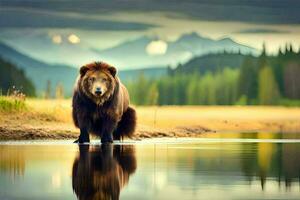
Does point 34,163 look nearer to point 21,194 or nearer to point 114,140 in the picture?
point 21,194

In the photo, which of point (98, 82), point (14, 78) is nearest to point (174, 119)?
point (14, 78)

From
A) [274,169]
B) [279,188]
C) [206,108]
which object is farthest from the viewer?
[206,108]

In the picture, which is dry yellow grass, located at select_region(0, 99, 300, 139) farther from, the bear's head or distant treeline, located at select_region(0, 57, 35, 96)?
the bear's head

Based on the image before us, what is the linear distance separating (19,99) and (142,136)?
3555 millimetres

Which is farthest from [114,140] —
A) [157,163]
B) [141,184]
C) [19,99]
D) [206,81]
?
[206,81]

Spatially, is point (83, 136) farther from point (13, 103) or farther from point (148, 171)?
point (148, 171)

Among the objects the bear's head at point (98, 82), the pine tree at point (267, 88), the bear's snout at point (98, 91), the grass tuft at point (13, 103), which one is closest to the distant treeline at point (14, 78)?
the grass tuft at point (13, 103)

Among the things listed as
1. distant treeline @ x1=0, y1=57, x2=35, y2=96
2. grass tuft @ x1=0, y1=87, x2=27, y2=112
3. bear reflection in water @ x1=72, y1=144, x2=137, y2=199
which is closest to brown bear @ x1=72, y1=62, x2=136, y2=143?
bear reflection in water @ x1=72, y1=144, x2=137, y2=199

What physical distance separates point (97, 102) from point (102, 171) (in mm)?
7829

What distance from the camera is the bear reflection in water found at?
1203 centimetres

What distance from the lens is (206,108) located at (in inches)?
1420

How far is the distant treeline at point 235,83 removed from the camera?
36406 millimetres

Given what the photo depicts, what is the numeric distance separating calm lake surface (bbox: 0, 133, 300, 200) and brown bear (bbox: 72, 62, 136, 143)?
1.20 ft

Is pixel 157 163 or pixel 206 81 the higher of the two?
pixel 206 81
